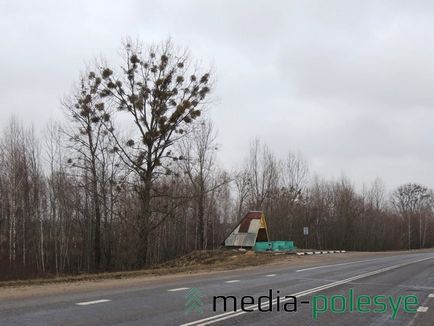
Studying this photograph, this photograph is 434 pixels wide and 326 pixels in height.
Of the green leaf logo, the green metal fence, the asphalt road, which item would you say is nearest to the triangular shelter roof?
the green metal fence

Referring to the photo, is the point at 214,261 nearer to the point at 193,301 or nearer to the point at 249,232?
the point at 249,232

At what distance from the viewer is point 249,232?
43156mm

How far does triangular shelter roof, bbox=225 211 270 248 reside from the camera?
42.7m

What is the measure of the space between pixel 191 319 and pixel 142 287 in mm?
5946

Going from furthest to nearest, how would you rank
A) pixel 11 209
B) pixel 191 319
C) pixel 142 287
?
pixel 11 209, pixel 142 287, pixel 191 319

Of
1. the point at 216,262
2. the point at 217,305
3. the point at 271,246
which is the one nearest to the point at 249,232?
the point at 271,246

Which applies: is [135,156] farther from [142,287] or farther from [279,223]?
[279,223]

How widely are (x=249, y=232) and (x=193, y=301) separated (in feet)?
106

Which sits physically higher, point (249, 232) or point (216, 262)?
point (249, 232)

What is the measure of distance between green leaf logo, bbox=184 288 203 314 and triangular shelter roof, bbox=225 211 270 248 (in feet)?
95.3

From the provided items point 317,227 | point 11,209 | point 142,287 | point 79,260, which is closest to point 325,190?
point 317,227

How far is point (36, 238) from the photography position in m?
49.3

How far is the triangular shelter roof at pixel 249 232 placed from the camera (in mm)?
42656

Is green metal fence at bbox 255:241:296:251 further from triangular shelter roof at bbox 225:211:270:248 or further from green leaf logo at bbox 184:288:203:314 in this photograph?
green leaf logo at bbox 184:288:203:314
